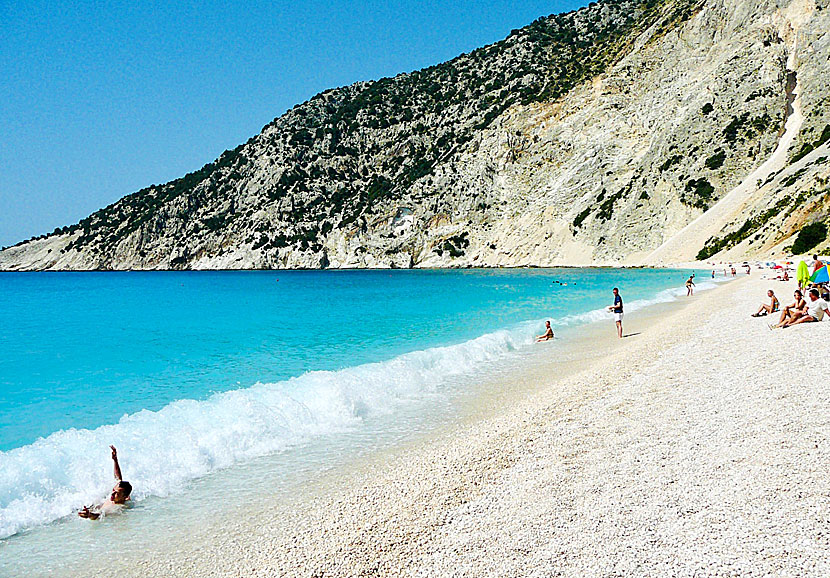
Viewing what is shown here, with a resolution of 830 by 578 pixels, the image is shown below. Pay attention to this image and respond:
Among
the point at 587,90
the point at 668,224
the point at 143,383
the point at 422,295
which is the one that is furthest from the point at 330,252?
the point at 143,383

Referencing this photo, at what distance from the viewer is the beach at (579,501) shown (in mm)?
4285

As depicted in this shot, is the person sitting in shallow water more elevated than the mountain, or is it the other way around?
the mountain

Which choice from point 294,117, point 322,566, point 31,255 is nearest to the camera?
point 322,566

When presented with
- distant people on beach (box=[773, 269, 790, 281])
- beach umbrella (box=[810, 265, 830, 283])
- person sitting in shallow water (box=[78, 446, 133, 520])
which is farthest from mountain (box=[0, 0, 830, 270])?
person sitting in shallow water (box=[78, 446, 133, 520])

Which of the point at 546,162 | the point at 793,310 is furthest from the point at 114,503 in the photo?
the point at 546,162

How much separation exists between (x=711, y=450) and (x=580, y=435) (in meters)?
1.64

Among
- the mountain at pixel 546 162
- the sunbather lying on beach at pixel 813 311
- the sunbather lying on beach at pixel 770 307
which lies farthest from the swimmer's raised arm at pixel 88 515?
the mountain at pixel 546 162

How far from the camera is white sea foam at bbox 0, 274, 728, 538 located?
22.7ft

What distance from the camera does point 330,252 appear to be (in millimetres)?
108125

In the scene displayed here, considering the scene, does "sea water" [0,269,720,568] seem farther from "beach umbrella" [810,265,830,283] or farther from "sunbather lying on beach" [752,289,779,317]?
"beach umbrella" [810,265,830,283]

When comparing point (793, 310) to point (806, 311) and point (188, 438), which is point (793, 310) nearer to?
point (806, 311)

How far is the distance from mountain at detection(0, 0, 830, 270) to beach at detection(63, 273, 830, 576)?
173 ft

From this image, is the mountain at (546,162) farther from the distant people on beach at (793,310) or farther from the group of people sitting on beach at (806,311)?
the group of people sitting on beach at (806,311)

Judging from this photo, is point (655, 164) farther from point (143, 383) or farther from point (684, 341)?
point (143, 383)
